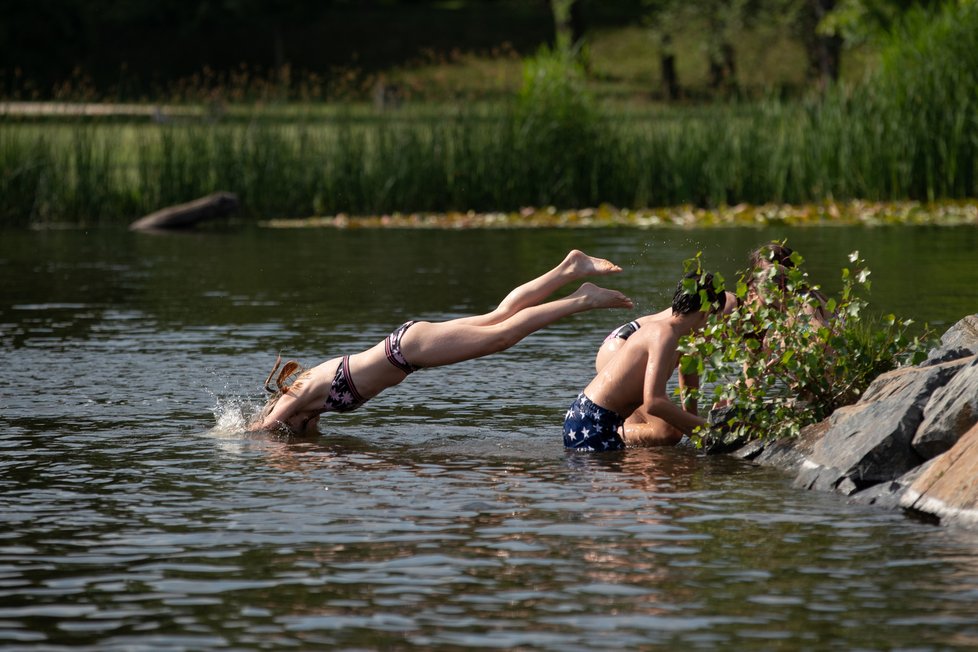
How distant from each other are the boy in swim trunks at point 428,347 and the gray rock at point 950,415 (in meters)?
2.29

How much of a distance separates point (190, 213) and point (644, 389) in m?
19.1

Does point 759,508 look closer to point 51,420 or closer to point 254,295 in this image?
point 51,420

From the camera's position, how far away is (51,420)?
11.5 meters

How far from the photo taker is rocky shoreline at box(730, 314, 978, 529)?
26.7ft

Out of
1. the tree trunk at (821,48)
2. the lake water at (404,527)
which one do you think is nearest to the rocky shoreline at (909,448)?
the lake water at (404,527)

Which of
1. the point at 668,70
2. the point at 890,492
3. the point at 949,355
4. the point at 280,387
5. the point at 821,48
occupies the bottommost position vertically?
the point at 890,492

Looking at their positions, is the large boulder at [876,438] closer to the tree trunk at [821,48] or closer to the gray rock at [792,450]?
the gray rock at [792,450]

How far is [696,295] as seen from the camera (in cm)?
1001

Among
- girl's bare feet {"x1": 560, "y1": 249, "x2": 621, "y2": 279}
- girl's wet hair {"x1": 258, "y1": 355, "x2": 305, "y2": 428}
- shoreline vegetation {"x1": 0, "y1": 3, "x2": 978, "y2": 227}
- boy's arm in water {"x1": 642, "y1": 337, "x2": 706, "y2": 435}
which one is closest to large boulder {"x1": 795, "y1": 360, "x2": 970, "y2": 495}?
boy's arm in water {"x1": 642, "y1": 337, "x2": 706, "y2": 435}

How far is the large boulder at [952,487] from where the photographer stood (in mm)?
7965

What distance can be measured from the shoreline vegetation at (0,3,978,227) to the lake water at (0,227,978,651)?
1054 centimetres

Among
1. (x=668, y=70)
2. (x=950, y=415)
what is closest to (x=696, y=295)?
(x=950, y=415)

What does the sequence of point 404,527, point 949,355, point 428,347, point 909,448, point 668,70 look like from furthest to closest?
1. point 668,70
2. point 428,347
3. point 949,355
4. point 909,448
5. point 404,527

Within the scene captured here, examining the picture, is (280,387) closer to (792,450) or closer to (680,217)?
(792,450)
